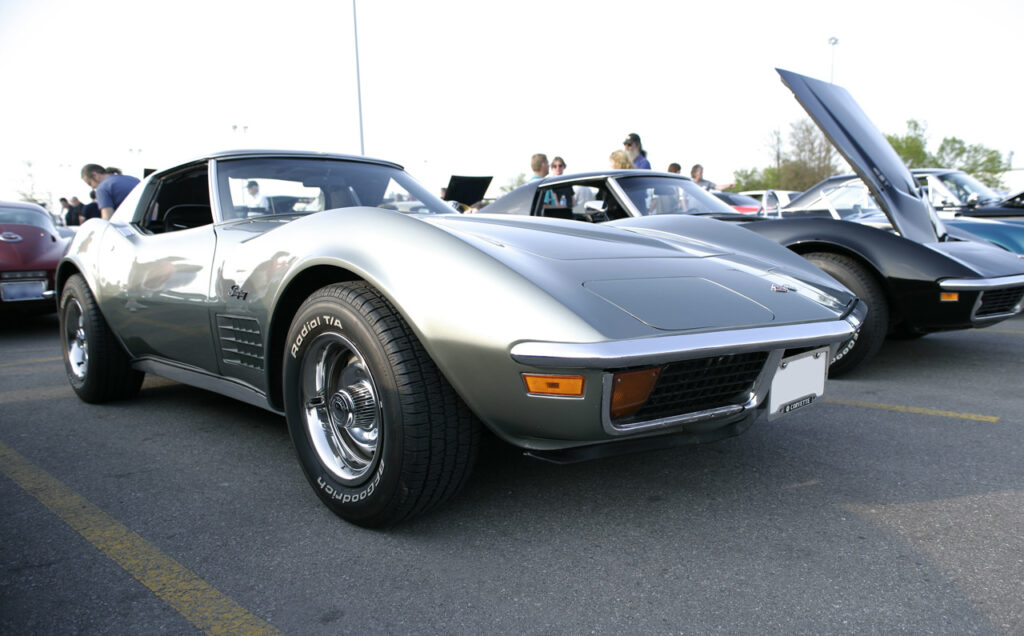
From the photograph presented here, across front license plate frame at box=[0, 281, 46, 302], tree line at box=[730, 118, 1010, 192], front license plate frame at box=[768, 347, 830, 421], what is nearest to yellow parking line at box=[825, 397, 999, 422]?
front license plate frame at box=[768, 347, 830, 421]

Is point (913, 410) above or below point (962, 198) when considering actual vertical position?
below

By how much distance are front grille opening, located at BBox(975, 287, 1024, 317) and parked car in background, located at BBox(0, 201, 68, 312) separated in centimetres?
706

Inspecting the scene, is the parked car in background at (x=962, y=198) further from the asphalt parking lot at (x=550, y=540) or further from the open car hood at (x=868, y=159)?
the asphalt parking lot at (x=550, y=540)

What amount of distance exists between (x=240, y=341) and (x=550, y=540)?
4.36 ft

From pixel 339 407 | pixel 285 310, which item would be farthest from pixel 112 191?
pixel 339 407

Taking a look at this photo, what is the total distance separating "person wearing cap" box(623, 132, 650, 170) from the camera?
665 centimetres

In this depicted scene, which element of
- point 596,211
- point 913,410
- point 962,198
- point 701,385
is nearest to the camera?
point 701,385

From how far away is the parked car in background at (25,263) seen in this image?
21.0 ft

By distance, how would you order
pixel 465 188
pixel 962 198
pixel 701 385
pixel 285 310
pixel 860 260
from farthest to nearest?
pixel 962 198 < pixel 465 188 < pixel 860 260 < pixel 285 310 < pixel 701 385

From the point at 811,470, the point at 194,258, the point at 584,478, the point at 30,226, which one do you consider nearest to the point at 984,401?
the point at 811,470

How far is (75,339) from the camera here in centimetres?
390

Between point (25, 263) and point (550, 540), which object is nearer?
point (550, 540)

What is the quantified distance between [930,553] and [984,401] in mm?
2022

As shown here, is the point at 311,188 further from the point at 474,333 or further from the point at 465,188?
the point at 465,188
